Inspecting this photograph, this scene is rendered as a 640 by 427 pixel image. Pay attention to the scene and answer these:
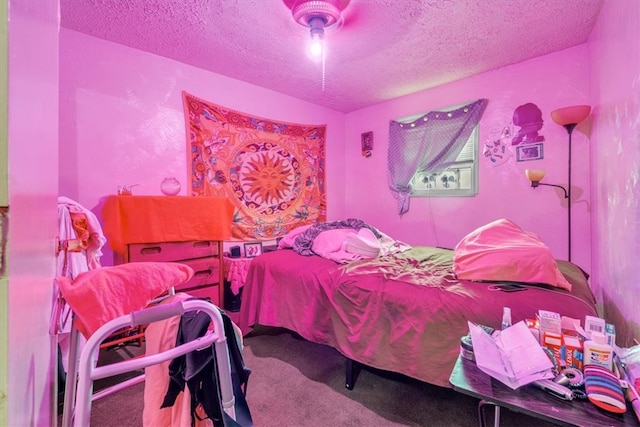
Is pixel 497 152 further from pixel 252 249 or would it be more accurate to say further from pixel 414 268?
pixel 252 249

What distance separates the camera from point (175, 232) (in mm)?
2281

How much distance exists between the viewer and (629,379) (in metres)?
0.84

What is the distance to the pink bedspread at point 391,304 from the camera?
1.43 metres

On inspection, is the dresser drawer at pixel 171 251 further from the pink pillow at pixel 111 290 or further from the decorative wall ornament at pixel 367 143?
the decorative wall ornament at pixel 367 143

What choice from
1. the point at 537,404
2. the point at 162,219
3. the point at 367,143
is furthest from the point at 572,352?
the point at 367,143

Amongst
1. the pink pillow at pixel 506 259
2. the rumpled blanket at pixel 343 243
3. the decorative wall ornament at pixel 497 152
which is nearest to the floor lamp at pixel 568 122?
the decorative wall ornament at pixel 497 152

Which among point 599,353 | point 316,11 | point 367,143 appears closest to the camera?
point 599,353

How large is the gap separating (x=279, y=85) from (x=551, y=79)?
2638 millimetres

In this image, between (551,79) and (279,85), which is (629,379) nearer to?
(551,79)

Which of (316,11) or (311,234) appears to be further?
(311,234)

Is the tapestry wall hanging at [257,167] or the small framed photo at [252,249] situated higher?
the tapestry wall hanging at [257,167]

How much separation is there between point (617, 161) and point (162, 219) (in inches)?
117

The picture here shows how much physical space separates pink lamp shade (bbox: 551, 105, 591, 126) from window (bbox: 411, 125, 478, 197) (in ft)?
2.66

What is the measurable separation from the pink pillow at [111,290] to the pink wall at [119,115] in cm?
178
